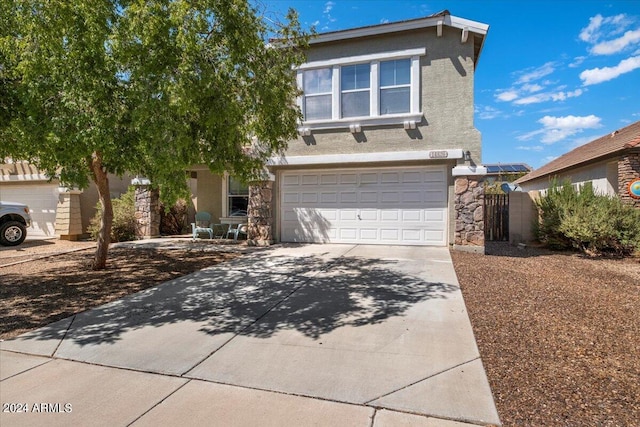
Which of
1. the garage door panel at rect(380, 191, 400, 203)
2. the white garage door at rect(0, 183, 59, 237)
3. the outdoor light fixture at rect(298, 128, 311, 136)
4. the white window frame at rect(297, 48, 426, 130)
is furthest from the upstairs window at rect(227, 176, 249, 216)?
the white garage door at rect(0, 183, 59, 237)

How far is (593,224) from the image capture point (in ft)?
32.0

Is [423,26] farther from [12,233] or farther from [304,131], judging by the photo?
[12,233]

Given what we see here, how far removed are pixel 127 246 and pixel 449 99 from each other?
1149cm

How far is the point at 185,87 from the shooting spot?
4629mm

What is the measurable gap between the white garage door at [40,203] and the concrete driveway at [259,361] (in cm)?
1291

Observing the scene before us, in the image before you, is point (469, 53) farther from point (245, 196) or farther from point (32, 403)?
point (32, 403)

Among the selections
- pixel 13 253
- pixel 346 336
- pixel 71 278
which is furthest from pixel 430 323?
pixel 13 253

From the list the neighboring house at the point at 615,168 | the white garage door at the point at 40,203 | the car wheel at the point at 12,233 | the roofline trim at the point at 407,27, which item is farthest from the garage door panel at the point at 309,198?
the white garage door at the point at 40,203

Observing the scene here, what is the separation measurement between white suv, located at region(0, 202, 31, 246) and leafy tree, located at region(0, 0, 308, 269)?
9.54m

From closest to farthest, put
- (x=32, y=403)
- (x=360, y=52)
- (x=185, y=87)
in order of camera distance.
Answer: (x=32, y=403), (x=185, y=87), (x=360, y=52)

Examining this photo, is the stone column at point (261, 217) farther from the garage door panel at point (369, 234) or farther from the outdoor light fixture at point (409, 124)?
the outdoor light fixture at point (409, 124)

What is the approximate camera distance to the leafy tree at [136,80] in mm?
4789

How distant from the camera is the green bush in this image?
1384cm

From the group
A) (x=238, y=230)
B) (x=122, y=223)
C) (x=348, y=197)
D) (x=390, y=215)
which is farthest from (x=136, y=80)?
(x=122, y=223)
